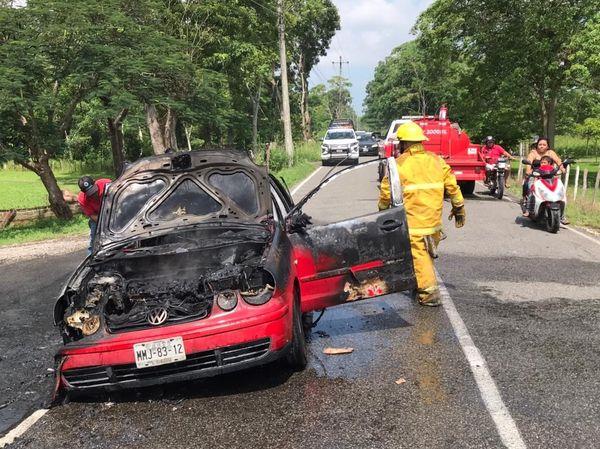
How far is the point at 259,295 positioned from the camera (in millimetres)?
4012

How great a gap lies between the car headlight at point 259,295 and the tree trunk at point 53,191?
13.2 metres

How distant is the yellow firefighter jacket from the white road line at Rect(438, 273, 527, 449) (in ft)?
3.12

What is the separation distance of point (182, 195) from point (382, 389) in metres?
2.60

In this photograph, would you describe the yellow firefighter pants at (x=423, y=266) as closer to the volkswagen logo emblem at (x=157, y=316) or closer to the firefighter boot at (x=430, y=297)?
the firefighter boot at (x=430, y=297)

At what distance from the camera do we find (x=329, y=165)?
3155 cm

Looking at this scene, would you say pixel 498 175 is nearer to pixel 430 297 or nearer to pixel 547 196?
pixel 547 196

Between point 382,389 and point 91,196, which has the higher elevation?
point 91,196

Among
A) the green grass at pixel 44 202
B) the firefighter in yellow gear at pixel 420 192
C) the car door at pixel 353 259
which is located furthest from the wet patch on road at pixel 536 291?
the green grass at pixel 44 202

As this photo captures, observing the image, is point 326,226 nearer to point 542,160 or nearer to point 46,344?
point 46,344

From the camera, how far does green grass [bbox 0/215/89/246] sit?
13016 mm

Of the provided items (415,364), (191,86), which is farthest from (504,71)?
(415,364)

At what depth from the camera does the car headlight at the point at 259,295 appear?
13.0 feet

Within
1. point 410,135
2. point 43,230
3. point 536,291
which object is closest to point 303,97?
point 43,230

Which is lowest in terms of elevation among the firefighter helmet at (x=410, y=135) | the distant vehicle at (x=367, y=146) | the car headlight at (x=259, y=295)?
the distant vehicle at (x=367, y=146)
